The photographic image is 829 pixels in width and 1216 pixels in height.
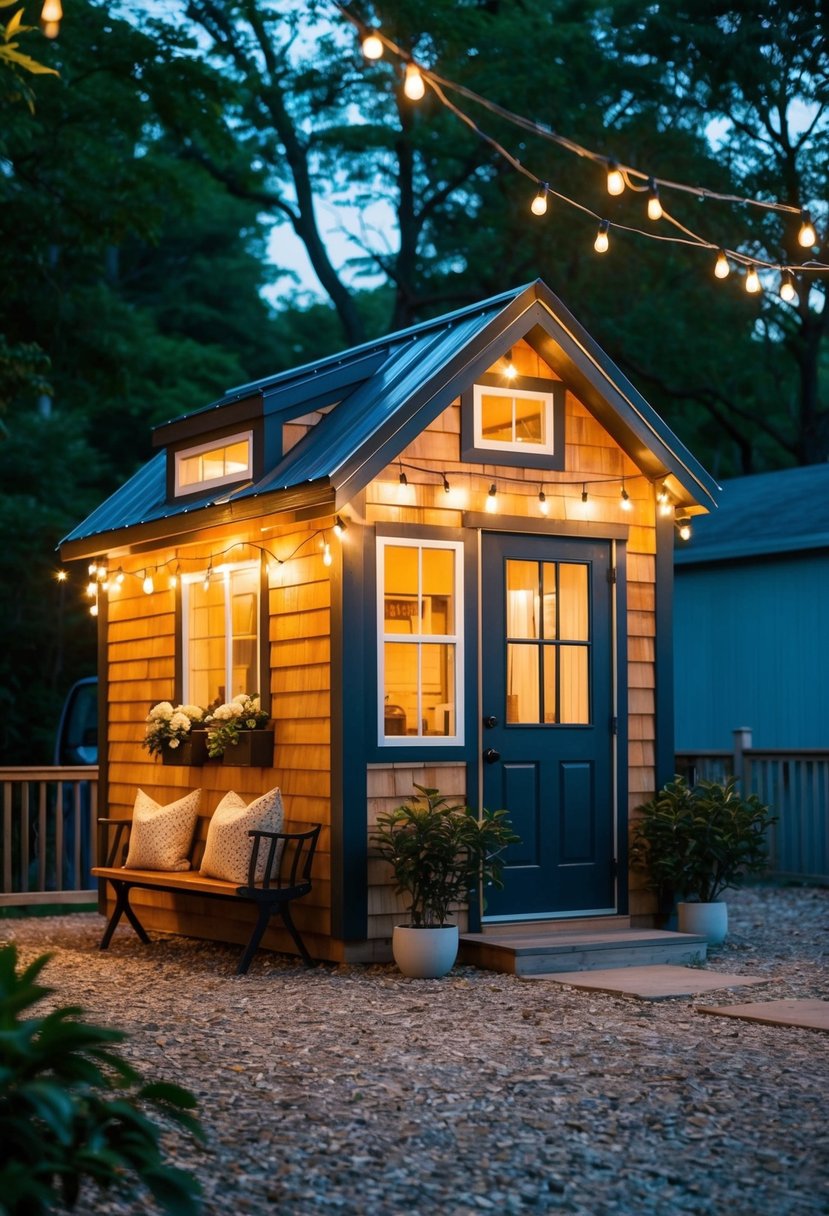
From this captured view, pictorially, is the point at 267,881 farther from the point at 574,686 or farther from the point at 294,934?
the point at 574,686

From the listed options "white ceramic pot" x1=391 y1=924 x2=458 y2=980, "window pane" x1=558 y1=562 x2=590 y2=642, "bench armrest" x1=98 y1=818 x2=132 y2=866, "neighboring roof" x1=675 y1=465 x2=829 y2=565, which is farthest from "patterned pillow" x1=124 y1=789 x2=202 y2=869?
"neighboring roof" x1=675 y1=465 x2=829 y2=565

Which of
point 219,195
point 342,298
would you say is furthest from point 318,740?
point 219,195

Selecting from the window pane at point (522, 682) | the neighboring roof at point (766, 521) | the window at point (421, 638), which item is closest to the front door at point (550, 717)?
the window pane at point (522, 682)

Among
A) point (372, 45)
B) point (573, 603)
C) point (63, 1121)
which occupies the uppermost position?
point (372, 45)

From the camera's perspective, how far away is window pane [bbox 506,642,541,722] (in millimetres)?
9125

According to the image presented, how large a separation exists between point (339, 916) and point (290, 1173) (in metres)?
3.87

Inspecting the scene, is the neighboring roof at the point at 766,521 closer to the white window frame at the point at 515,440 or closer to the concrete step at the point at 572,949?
the white window frame at the point at 515,440

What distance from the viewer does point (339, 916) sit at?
27.4 feet

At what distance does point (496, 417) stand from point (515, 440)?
0.59 feet

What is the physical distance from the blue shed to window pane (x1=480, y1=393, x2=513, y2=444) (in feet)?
20.4

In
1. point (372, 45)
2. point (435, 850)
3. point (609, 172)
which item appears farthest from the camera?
point (435, 850)

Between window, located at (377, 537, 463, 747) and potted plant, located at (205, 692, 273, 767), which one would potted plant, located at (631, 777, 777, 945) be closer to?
window, located at (377, 537, 463, 747)

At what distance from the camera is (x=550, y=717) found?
364 inches

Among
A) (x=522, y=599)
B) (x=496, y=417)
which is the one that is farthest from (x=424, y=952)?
(x=496, y=417)
